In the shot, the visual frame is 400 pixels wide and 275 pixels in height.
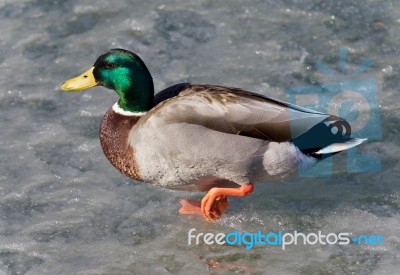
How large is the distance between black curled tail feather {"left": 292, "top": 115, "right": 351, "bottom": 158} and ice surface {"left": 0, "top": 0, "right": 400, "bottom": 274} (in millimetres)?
370

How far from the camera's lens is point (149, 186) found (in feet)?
17.5

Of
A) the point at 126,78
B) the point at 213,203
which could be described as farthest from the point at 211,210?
the point at 126,78

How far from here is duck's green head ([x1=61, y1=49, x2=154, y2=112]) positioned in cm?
493

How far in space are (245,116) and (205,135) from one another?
0.84 feet

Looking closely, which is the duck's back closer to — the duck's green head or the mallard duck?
the mallard duck

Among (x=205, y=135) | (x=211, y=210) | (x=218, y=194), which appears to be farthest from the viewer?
(x=211, y=210)

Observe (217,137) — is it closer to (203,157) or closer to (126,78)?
(203,157)

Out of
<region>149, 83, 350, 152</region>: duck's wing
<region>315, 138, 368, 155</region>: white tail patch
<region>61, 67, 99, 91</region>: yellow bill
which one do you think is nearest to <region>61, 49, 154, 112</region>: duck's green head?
<region>61, 67, 99, 91</region>: yellow bill

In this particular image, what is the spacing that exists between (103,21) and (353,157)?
8.52 ft

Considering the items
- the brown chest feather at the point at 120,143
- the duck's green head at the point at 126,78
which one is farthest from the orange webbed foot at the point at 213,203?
the duck's green head at the point at 126,78

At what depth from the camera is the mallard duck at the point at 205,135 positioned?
15.5 feet

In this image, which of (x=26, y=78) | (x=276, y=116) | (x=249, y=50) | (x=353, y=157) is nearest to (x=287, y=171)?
(x=276, y=116)

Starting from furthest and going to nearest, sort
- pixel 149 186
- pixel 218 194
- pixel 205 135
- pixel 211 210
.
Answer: pixel 149 186 < pixel 211 210 < pixel 218 194 < pixel 205 135

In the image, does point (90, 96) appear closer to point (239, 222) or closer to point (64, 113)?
point (64, 113)
